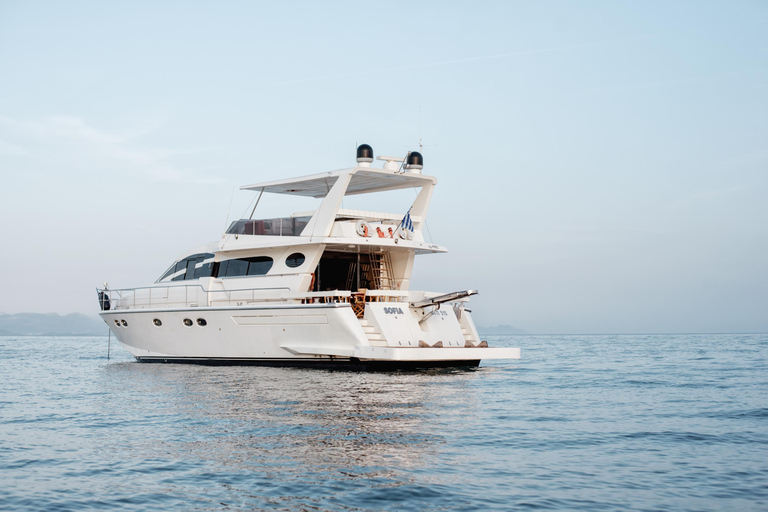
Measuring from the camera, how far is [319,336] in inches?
660

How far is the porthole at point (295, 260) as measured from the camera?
18195mm

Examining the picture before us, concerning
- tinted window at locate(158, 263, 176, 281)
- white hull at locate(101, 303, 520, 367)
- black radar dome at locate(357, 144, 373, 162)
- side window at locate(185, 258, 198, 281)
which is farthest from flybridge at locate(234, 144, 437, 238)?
tinted window at locate(158, 263, 176, 281)

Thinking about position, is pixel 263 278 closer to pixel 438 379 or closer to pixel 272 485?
pixel 438 379

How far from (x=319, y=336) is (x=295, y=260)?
2.41 metres

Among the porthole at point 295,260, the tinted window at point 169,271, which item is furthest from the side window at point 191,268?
the porthole at point 295,260

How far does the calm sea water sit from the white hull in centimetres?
150

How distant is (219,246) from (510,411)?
10754 mm

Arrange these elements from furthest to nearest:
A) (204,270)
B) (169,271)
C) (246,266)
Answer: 1. (169,271)
2. (204,270)
3. (246,266)

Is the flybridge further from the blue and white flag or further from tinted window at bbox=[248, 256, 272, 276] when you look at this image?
tinted window at bbox=[248, 256, 272, 276]

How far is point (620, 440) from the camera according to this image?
8844 mm

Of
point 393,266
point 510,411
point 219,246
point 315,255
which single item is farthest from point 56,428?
point 393,266

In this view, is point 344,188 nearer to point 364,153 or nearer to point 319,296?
point 364,153

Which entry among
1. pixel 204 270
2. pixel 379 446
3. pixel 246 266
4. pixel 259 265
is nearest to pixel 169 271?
pixel 204 270

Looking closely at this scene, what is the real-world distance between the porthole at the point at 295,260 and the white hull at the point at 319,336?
1426 millimetres
